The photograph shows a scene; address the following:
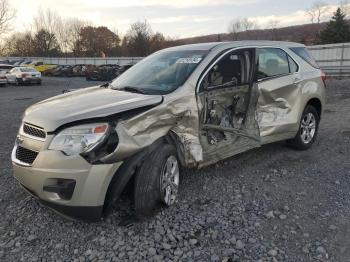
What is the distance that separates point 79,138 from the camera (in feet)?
10.8

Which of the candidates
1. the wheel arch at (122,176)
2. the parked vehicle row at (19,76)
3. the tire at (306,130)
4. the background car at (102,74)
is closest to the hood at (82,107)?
the wheel arch at (122,176)

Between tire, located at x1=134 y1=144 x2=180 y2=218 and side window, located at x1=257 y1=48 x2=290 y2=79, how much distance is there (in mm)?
2003

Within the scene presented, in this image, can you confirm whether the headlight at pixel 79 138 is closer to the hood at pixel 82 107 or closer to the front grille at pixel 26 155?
the hood at pixel 82 107

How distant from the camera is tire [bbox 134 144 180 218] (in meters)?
3.52

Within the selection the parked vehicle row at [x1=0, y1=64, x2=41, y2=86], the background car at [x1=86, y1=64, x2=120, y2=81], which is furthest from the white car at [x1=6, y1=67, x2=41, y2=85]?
the background car at [x1=86, y1=64, x2=120, y2=81]

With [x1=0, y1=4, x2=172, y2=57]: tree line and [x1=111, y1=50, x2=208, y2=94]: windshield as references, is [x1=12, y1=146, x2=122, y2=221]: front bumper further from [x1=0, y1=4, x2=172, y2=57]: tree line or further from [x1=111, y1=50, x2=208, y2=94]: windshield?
[x1=0, y1=4, x2=172, y2=57]: tree line

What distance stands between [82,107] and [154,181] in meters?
1.01

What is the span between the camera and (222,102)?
4543 mm

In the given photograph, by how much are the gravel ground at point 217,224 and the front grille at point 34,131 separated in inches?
35.0

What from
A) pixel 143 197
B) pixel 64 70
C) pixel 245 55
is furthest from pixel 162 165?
pixel 64 70

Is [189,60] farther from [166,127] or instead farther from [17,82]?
[17,82]

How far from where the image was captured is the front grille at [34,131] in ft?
11.4

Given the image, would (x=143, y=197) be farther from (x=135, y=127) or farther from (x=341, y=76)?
(x=341, y=76)

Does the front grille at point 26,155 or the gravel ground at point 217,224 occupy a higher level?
the front grille at point 26,155
